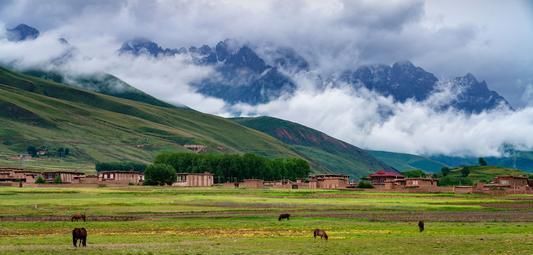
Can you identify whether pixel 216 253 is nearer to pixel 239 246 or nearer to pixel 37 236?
pixel 239 246

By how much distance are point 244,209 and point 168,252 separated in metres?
62.8

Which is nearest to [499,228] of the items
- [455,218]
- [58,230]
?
[455,218]

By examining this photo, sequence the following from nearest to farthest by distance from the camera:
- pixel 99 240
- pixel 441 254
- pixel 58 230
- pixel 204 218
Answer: pixel 441 254 → pixel 99 240 → pixel 58 230 → pixel 204 218

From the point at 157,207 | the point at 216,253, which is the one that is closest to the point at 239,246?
the point at 216,253

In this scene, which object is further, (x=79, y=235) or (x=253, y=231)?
(x=253, y=231)

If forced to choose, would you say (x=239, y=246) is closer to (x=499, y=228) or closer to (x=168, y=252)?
(x=168, y=252)

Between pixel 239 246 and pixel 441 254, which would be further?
pixel 239 246

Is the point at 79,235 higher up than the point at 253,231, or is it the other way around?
the point at 79,235

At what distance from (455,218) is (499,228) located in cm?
1829

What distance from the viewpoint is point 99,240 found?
63.9 metres

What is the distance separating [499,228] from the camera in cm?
7669

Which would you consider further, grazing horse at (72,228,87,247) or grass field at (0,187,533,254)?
grazing horse at (72,228,87,247)

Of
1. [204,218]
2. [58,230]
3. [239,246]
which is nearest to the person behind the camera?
[239,246]

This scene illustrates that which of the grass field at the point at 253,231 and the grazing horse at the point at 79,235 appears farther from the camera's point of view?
the grazing horse at the point at 79,235
